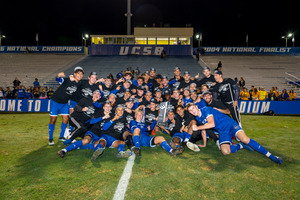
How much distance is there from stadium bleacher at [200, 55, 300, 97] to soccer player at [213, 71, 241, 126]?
17.7m

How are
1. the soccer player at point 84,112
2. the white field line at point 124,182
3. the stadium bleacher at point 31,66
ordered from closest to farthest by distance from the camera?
the white field line at point 124,182 → the soccer player at point 84,112 → the stadium bleacher at point 31,66

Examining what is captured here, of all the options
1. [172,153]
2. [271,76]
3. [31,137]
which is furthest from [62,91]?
[271,76]

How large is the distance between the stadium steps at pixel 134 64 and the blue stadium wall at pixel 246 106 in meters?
10.5

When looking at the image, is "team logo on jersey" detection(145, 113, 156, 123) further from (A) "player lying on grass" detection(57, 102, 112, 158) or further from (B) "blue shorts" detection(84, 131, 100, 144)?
(B) "blue shorts" detection(84, 131, 100, 144)

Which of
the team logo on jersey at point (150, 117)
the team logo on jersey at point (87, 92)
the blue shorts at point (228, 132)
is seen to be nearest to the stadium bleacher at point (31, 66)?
the team logo on jersey at point (87, 92)

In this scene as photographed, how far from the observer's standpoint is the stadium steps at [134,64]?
26.2 m

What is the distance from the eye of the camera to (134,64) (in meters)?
28.8

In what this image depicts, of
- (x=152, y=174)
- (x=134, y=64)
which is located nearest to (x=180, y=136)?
(x=152, y=174)

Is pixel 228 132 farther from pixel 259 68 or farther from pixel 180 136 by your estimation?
pixel 259 68

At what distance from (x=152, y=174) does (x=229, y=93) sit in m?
4.25

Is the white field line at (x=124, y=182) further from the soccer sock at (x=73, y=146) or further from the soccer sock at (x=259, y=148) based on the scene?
the soccer sock at (x=259, y=148)

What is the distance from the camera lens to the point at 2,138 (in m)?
6.40

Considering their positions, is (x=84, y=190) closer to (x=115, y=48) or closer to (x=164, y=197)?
(x=164, y=197)

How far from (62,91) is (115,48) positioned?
101 ft
